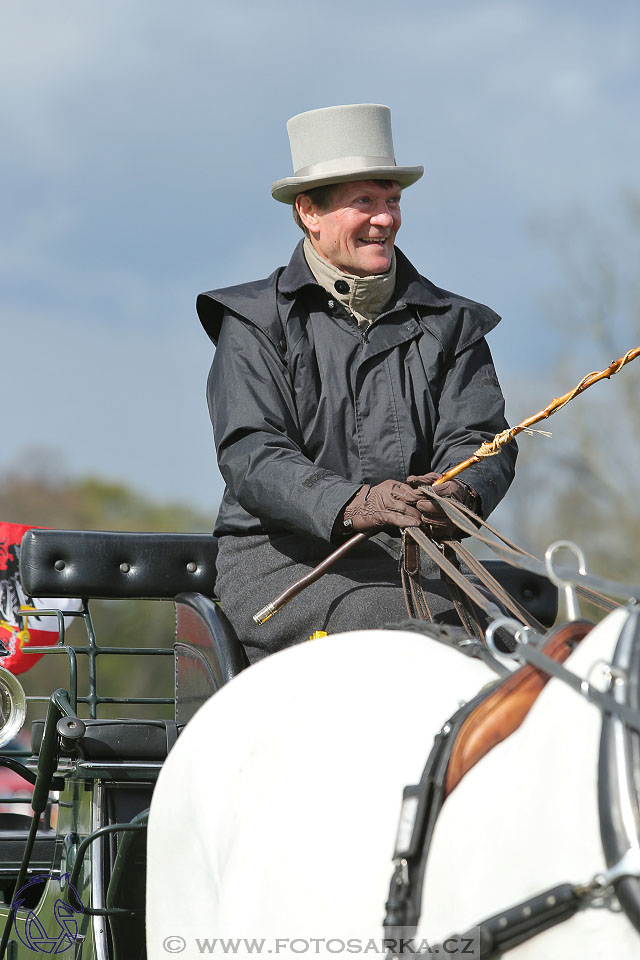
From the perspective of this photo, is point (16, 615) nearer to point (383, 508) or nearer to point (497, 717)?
point (383, 508)

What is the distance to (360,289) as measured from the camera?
107 inches

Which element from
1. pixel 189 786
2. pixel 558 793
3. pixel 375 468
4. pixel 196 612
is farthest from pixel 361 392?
pixel 558 793

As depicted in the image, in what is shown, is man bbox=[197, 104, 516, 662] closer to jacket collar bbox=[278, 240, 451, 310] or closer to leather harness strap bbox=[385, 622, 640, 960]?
jacket collar bbox=[278, 240, 451, 310]

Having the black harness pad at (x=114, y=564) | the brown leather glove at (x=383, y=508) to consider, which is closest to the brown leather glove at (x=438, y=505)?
the brown leather glove at (x=383, y=508)

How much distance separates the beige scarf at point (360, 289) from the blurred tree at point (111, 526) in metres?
15.6

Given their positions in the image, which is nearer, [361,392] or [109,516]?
[361,392]

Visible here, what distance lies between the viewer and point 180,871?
183 centimetres

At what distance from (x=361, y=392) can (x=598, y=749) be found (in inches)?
61.0

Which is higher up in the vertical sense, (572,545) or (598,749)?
(572,545)

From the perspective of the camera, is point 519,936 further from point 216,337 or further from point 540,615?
point 540,615

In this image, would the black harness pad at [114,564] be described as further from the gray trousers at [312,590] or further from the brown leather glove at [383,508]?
the brown leather glove at [383,508]

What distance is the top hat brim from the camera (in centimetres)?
267

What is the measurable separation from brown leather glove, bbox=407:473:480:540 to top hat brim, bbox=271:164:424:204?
0.75 metres

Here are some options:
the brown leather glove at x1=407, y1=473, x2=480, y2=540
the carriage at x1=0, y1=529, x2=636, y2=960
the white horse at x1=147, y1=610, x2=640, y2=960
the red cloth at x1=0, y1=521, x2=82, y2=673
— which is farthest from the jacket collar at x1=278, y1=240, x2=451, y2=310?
the red cloth at x1=0, y1=521, x2=82, y2=673
